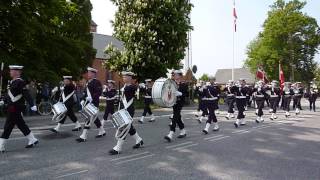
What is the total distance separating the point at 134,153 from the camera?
→ 1040 cm

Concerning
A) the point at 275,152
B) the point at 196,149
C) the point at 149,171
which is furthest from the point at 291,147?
the point at 149,171

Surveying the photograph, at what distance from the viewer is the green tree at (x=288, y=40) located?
67312 millimetres

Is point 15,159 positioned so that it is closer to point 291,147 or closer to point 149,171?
point 149,171

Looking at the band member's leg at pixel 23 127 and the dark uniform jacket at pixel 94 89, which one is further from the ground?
the dark uniform jacket at pixel 94 89

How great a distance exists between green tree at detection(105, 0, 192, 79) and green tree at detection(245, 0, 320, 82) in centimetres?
3480

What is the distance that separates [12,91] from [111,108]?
250 inches

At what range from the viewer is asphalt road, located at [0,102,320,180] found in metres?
8.11

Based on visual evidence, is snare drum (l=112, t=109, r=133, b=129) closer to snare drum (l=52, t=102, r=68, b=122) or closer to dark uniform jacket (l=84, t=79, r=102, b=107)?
dark uniform jacket (l=84, t=79, r=102, b=107)

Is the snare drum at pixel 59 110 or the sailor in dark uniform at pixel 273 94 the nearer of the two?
the snare drum at pixel 59 110

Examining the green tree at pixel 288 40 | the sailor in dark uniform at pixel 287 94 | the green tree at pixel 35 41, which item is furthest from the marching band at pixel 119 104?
the green tree at pixel 288 40

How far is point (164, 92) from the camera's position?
11.9 meters

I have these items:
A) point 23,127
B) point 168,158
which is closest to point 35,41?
point 23,127

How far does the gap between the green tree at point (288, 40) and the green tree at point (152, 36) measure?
114 feet

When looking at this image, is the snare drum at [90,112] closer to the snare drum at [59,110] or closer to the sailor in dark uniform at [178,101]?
the snare drum at [59,110]
